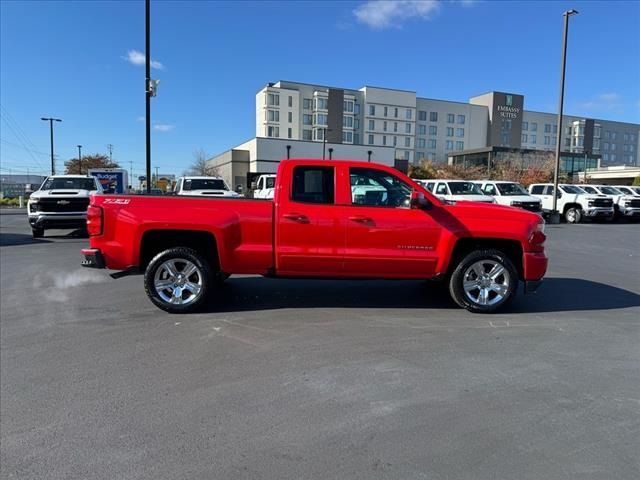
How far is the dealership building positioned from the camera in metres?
86.9

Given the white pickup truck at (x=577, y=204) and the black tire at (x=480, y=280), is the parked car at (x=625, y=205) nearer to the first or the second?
the white pickup truck at (x=577, y=204)

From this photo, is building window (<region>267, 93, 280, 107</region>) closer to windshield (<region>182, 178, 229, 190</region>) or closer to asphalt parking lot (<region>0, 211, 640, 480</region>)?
windshield (<region>182, 178, 229, 190</region>)

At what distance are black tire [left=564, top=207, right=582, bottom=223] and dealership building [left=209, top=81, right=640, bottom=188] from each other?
145 feet

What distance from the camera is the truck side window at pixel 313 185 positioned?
19.6 feet

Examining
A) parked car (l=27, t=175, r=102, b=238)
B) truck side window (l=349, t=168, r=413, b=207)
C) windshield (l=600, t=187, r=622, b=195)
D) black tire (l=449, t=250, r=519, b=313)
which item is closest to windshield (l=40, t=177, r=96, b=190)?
parked car (l=27, t=175, r=102, b=238)

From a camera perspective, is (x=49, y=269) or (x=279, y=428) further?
(x=49, y=269)

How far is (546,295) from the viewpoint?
7234mm

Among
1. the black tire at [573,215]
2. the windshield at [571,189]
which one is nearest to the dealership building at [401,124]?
the windshield at [571,189]

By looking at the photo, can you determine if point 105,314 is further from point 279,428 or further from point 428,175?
point 428,175

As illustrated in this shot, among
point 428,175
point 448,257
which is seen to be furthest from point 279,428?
point 428,175

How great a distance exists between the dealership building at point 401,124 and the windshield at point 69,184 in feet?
167

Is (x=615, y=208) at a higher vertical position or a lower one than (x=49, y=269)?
higher

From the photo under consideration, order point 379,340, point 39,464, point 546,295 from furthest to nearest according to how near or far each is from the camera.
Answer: point 546,295 → point 379,340 → point 39,464

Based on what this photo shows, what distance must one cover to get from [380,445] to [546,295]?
520 centimetres
